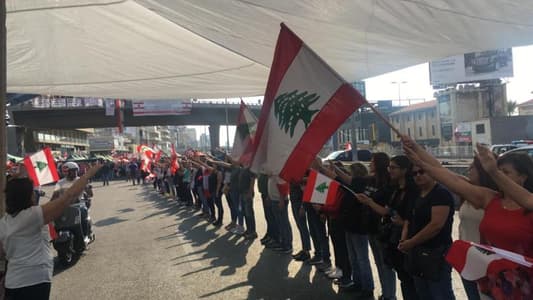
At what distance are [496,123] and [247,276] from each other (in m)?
53.5

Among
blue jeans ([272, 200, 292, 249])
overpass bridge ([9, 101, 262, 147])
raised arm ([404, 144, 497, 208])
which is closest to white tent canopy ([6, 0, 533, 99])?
raised arm ([404, 144, 497, 208])

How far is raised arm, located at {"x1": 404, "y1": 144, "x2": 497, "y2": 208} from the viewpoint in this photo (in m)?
2.96

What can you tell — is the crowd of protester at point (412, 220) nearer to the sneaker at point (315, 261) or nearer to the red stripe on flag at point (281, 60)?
the sneaker at point (315, 261)

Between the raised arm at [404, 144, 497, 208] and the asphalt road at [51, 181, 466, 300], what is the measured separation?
106 inches

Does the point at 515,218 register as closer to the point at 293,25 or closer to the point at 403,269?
the point at 403,269

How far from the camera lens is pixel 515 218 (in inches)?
108

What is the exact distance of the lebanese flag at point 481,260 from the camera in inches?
95.2

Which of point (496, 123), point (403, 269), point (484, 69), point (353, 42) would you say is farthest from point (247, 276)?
point (484, 69)

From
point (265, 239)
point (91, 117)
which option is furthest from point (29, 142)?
point (265, 239)

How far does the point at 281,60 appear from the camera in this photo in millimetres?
3707

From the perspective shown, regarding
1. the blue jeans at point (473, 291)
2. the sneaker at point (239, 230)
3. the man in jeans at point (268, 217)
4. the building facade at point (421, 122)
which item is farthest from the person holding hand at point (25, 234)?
the building facade at point (421, 122)

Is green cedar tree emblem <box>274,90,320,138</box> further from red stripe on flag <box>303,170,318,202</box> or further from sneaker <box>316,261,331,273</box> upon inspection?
sneaker <box>316,261,331,273</box>

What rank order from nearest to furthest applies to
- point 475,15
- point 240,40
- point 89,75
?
point 475,15 < point 240,40 < point 89,75

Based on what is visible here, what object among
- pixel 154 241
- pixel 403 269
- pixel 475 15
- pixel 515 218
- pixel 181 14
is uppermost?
pixel 181 14
